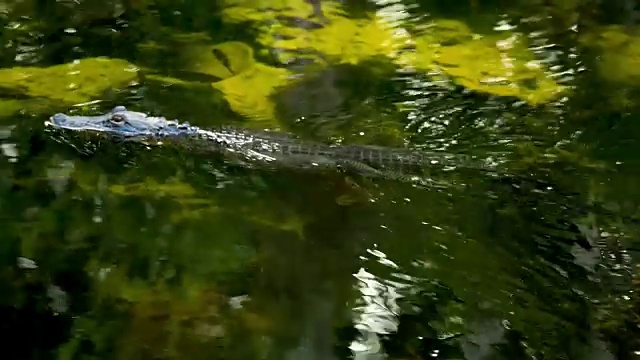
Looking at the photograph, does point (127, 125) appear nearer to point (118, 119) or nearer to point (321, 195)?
point (118, 119)

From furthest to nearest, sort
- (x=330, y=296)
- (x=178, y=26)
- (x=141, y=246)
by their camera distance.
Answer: (x=178, y=26), (x=141, y=246), (x=330, y=296)

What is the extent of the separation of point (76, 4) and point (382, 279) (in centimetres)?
377

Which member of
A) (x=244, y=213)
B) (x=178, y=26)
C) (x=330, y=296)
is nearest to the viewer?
(x=330, y=296)

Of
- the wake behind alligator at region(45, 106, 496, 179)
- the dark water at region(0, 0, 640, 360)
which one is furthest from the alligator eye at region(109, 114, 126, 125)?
the dark water at region(0, 0, 640, 360)

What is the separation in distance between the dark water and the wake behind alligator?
70 mm

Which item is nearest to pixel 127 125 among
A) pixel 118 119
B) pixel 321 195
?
pixel 118 119

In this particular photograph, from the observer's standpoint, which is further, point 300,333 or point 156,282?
point 156,282

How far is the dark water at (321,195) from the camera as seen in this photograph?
8.32ft

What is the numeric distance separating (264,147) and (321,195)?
1.57 ft

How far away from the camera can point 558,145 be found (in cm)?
372

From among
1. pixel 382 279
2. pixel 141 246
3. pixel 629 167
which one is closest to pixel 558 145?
pixel 629 167

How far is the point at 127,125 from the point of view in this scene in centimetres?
380

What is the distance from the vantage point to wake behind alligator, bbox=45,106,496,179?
3.60m

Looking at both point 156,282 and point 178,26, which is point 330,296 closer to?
point 156,282
